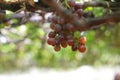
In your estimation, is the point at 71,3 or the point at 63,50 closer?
the point at 71,3

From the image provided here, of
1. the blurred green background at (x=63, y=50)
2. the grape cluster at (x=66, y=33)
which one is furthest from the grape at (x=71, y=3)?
the blurred green background at (x=63, y=50)

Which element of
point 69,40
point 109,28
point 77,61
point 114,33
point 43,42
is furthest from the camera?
point 77,61

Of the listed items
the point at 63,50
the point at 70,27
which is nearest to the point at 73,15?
the point at 70,27

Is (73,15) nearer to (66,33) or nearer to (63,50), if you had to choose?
(66,33)

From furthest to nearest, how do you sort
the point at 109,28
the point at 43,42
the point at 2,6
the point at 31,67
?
the point at 31,67 < the point at 43,42 < the point at 109,28 < the point at 2,6

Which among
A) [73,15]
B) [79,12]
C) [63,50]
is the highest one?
[63,50]

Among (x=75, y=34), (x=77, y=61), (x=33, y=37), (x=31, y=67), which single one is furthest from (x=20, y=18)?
(x=31, y=67)

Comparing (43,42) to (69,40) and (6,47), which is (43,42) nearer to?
(6,47)

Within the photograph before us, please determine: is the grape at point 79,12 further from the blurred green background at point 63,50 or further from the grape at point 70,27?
the blurred green background at point 63,50

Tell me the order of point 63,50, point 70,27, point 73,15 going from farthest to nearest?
point 63,50 < point 70,27 < point 73,15

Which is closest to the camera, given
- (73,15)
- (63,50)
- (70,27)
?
(73,15)
